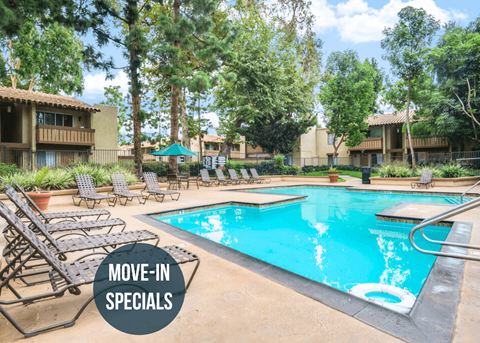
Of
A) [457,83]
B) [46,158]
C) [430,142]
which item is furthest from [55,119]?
[430,142]

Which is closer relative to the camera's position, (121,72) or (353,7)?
(121,72)

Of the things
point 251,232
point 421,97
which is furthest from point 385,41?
point 251,232

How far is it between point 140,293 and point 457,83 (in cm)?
2460

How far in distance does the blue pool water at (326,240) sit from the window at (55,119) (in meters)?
16.6

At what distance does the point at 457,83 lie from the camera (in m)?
19.8

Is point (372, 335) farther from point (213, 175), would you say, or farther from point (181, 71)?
point (213, 175)

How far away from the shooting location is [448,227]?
6.29 metres

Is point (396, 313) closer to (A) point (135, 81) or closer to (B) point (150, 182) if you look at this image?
(B) point (150, 182)

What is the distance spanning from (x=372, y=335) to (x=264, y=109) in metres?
21.4

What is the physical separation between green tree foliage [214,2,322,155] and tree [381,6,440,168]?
7363mm

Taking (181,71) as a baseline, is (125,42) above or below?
above

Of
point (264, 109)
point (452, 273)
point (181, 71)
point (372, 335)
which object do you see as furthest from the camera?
point (264, 109)

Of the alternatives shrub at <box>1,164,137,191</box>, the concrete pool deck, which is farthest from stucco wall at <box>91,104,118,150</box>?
the concrete pool deck

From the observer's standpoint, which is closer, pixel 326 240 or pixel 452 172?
pixel 326 240
